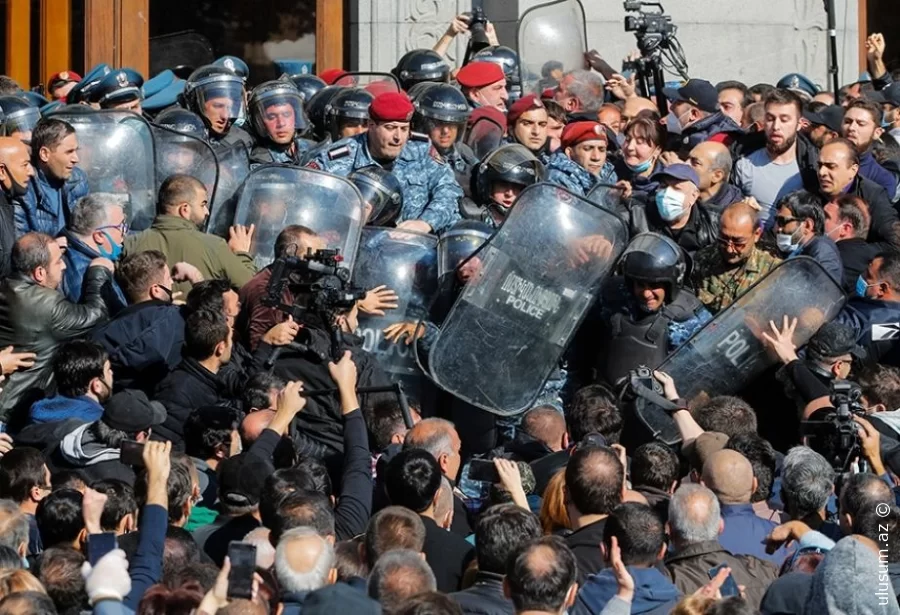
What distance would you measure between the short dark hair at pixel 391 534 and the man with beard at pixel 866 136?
16.7ft

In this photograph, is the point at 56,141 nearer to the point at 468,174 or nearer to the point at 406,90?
the point at 468,174

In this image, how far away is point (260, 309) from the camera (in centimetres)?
955

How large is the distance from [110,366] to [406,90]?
4.41 metres

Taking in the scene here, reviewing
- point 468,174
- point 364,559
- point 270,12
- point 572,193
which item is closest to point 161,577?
point 364,559

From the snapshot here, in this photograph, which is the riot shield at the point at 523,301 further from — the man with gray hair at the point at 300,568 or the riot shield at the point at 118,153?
the man with gray hair at the point at 300,568

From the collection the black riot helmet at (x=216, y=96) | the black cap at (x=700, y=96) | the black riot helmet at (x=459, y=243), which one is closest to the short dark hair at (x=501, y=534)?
the black riot helmet at (x=459, y=243)

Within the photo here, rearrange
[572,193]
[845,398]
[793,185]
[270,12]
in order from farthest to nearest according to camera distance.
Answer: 1. [270,12]
2. [793,185]
3. [572,193]
4. [845,398]

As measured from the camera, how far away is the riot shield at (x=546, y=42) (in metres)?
13.5

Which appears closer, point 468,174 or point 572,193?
point 572,193

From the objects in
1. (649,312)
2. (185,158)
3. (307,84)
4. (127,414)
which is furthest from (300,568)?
(307,84)

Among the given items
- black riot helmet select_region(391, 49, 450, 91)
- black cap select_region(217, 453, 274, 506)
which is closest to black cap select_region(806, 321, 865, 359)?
black cap select_region(217, 453, 274, 506)

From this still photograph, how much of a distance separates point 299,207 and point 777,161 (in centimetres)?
260

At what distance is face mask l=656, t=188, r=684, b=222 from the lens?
34.1ft

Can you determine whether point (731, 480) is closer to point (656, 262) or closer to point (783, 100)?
point (656, 262)
